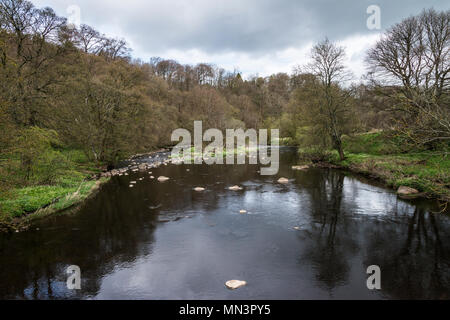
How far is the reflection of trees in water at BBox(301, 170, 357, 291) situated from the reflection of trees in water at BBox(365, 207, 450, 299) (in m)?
0.72

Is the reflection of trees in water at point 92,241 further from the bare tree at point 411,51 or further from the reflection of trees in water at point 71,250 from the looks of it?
the bare tree at point 411,51

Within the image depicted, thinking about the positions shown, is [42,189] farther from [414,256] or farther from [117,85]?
[414,256]

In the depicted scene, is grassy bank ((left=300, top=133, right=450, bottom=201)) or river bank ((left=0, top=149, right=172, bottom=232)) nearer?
river bank ((left=0, top=149, right=172, bottom=232))

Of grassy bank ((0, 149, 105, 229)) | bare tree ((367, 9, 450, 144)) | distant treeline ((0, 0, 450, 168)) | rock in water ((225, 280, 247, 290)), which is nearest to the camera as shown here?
rock in water ((225, 280, 247, 290))

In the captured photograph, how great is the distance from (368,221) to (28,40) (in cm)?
2304

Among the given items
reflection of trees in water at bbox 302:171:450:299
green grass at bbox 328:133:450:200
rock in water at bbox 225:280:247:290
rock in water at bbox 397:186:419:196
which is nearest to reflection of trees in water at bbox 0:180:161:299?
rock in water at bbox 225:280:247:290

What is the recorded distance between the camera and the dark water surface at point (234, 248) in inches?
232

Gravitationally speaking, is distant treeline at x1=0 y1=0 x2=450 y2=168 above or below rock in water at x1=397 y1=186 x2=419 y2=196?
above

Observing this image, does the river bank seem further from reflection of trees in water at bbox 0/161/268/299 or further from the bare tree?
the bare tree

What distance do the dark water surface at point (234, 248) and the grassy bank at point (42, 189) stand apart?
3.17ft

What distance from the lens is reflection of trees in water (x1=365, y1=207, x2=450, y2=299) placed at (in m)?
5.86

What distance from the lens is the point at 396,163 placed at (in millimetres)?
17562

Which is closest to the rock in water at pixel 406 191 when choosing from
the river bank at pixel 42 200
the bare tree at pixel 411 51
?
the bare tree at pixel 411 51

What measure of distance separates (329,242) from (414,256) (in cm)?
231
